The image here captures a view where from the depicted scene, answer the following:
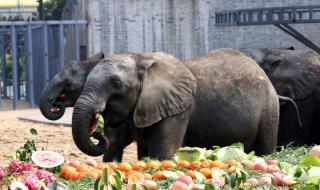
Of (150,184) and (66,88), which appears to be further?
(66,88)

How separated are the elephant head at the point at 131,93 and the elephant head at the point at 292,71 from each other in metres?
2.30

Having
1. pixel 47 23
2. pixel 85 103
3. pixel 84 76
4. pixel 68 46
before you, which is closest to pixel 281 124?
pixel 84 76

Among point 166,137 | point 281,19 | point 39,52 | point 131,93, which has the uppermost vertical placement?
point 281,19

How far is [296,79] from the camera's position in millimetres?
11977

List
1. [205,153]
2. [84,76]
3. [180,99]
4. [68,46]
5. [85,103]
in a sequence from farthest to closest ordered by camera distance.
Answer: [68,46] < [84,76] < [180,99] < [85,103] < [205,153]

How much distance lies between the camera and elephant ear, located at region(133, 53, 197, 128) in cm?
960

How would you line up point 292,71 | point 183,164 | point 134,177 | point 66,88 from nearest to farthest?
point 134,177 < point 183,164 < point 66,88 < point 292,71

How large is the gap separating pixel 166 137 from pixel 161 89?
51 centimetres

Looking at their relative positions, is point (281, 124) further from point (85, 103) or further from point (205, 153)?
point (205, 153)

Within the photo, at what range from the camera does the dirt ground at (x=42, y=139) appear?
14.1 m

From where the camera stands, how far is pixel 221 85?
10305mm

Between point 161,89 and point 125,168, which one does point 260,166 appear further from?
point 161,89

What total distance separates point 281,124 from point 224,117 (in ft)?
5.25

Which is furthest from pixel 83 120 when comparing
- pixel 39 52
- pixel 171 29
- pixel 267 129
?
pixel 39 52
